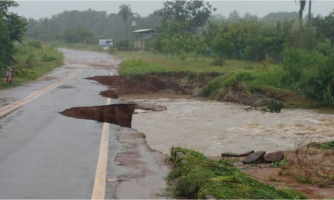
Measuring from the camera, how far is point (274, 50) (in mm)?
43031

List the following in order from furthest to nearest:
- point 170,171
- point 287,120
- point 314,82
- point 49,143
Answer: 1. point 314,82
2. point 287,120
3. point 49,143
4. point 170,171

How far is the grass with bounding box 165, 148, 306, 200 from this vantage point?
17.3 ft

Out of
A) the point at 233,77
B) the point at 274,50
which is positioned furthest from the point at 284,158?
the point at 274,50

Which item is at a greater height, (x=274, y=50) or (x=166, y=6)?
(x=166, y=6)

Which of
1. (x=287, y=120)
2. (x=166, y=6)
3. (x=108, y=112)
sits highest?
(x=166, y=6)

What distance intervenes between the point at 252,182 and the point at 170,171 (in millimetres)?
1516

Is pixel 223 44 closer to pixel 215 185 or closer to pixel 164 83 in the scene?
pixel 164 83

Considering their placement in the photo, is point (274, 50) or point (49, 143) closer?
point (49, 143)

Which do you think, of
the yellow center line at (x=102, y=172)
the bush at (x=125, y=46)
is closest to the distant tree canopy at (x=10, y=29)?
the yellow center line at (x=102, y=172)

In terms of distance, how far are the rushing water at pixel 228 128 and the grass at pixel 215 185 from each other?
573 cm

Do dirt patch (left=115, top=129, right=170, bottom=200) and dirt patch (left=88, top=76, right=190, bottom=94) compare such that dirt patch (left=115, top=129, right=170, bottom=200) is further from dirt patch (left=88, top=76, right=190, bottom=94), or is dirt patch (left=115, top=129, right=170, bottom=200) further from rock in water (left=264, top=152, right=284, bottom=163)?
dirt patch (left=88, top=76, right=190, bottom=94)

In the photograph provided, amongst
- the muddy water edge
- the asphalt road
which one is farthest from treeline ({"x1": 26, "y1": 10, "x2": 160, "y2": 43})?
the asphalt road

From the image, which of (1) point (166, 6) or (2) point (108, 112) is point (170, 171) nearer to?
(2) point (108, 112)

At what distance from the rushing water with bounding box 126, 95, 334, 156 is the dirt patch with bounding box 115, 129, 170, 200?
3993mm
